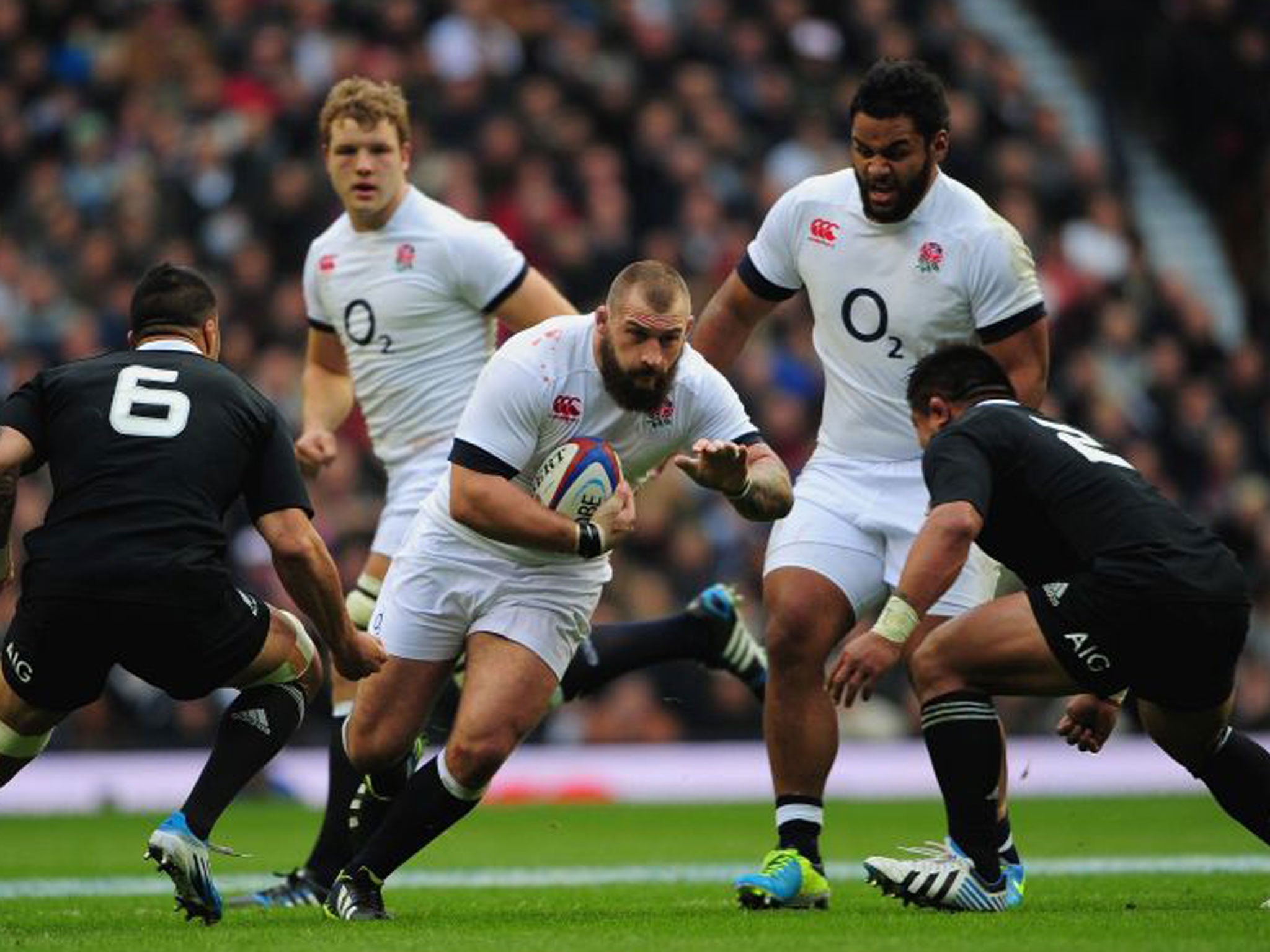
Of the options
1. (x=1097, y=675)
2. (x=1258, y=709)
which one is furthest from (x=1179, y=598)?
(x=1258, y=709)

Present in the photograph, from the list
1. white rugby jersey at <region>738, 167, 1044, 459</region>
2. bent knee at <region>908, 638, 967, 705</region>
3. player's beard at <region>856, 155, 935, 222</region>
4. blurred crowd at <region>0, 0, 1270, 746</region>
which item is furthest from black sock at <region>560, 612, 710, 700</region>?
blurred crowd at <region>0, 0, 1270, 746</region>

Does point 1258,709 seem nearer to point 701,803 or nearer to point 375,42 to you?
point 701,803

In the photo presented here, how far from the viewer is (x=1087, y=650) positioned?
7547 millimetres

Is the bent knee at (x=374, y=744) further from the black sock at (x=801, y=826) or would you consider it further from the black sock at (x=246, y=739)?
the black sock at (x=801, y=826)

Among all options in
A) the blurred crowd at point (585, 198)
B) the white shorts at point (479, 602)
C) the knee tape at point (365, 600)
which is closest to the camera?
the white shorts at point (479, 602)

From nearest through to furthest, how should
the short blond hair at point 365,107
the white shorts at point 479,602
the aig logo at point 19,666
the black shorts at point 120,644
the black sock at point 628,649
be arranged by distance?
the black shorts at point 120,644 → the aig logo at point 19,666 → the white shorts at point 479,602 → the short blond hair at point 365,107 → the black sock at point 628,649

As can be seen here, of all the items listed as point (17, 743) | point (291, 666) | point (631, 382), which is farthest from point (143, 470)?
point (631, 382)

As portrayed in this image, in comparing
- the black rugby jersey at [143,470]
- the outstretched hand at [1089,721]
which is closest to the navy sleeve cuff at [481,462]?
the black rugby jersey at [143,470]

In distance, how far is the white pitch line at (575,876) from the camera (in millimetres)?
9820

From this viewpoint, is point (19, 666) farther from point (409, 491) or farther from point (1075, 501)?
point (1075, 501)

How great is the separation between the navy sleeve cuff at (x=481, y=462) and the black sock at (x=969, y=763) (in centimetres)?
157

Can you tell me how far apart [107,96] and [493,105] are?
A: 3.01m

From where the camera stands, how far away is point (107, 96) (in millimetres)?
18453

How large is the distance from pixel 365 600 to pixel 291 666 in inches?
69.3
